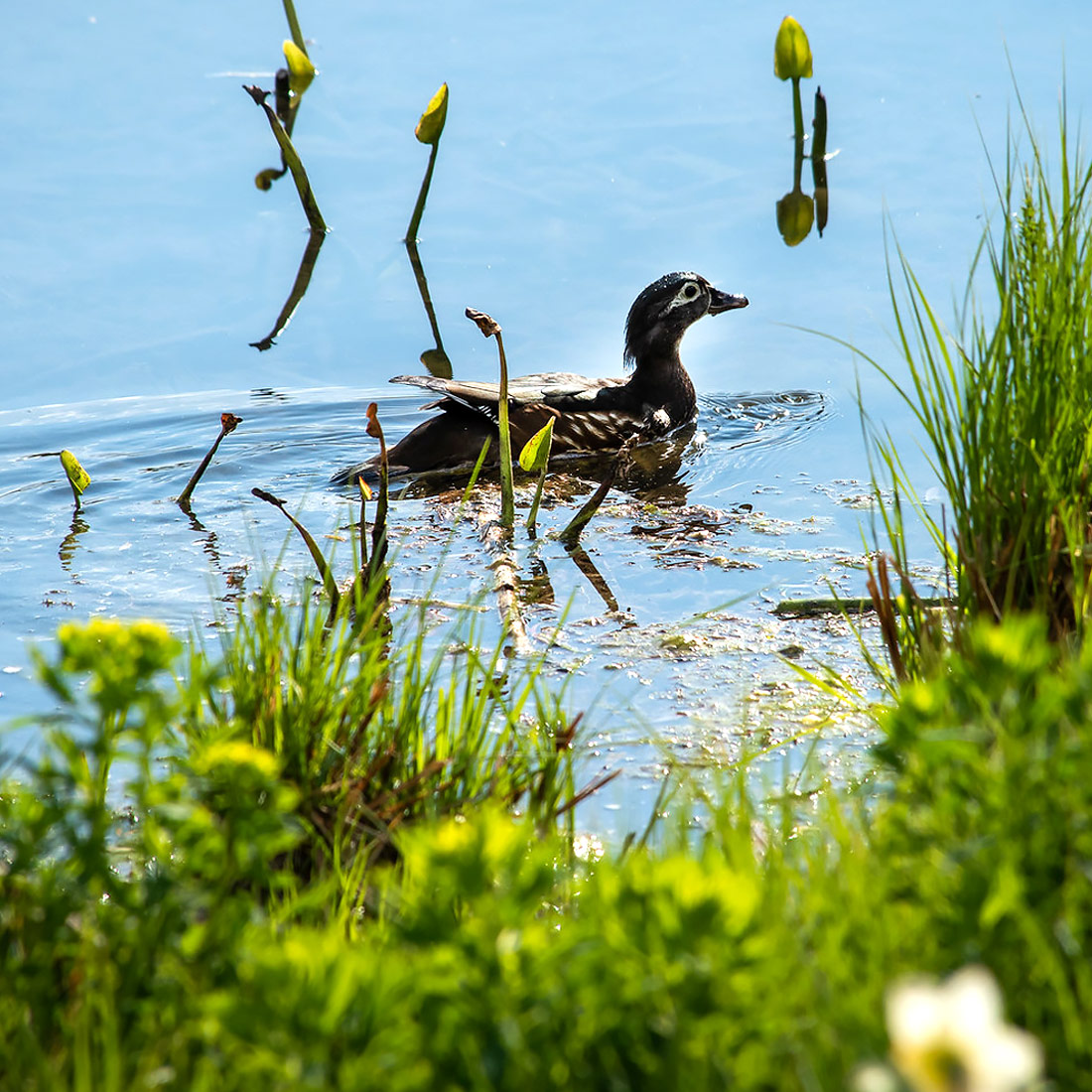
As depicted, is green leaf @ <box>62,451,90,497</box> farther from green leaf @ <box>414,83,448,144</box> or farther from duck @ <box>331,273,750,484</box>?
green leaf @ <box>414,83,448,144</box>

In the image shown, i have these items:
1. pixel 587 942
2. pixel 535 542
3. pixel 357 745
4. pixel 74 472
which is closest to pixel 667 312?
pixel 535 542

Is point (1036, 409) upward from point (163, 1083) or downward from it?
upward

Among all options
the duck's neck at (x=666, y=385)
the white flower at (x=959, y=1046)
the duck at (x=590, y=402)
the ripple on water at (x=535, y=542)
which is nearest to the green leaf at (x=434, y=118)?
the duck at (x=590, y=402)

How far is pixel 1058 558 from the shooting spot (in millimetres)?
3227

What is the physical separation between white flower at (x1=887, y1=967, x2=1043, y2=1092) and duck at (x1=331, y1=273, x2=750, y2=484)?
524cm

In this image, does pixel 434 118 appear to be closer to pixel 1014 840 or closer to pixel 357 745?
pixel 357 745

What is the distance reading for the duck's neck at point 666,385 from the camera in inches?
320

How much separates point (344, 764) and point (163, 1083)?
1134 millimetres

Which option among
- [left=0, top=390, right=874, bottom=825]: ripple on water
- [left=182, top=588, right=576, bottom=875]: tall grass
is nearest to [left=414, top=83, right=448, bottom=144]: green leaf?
[left=0, top=390, right=874, bottom=825]: ripple on water

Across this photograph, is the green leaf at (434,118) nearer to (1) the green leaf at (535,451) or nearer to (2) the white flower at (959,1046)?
(1) the green leaf at (535,451)

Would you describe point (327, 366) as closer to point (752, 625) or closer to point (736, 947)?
point (752, 625)

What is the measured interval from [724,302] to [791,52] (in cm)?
162

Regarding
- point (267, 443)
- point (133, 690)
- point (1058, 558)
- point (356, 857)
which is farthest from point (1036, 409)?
point (267, 443)

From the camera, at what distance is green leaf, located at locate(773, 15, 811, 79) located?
811 cm
